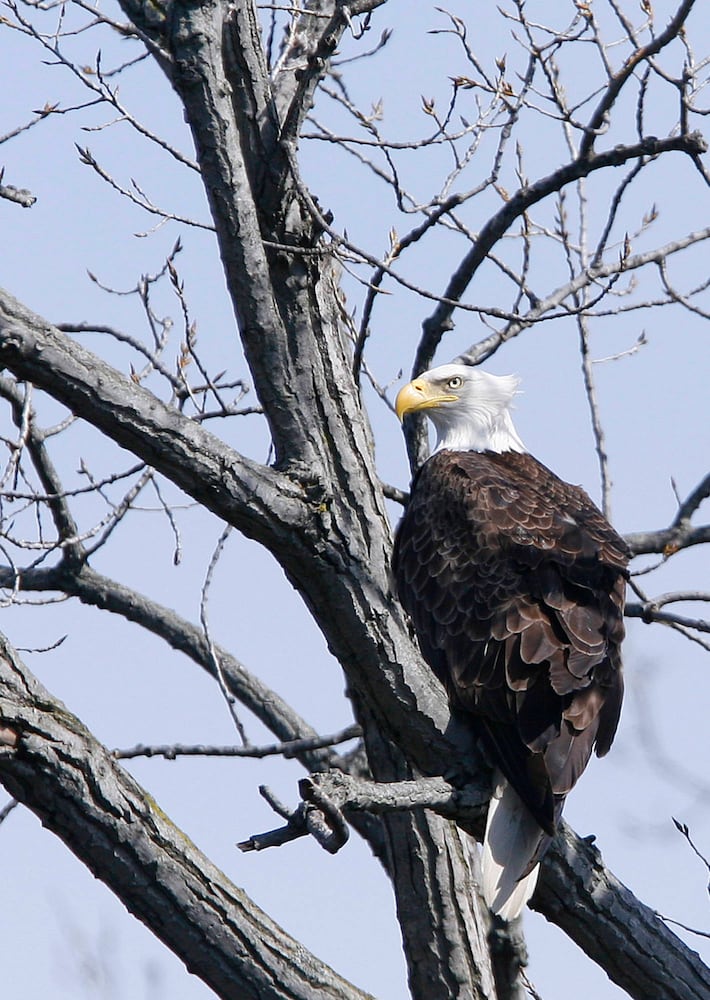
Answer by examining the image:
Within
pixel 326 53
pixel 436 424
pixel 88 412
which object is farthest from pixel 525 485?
pixel 88 412

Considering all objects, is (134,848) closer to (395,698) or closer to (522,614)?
(395,698)

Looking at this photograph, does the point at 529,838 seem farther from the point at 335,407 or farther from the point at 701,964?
the point at 335,407

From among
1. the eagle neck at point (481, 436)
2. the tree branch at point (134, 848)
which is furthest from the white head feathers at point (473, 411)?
the tree branch at point (134, 848)

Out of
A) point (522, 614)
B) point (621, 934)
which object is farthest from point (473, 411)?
point (621, 934)

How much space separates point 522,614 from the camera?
14.6 ft

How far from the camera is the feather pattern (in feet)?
13.4

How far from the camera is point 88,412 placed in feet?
10.9

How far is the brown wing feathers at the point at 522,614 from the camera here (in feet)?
13.9

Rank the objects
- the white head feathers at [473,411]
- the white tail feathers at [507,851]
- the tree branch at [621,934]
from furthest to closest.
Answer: the white head feathers at [473,411], the white tail feathers at [507,851], the tree branch at [621,934]

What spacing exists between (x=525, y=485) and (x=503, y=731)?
1.26 metres

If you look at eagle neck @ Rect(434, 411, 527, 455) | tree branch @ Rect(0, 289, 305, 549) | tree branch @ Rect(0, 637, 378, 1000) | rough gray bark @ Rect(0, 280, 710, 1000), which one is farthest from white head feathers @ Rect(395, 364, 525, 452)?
tree branch @ Rect(0, 637, 378, 1000)

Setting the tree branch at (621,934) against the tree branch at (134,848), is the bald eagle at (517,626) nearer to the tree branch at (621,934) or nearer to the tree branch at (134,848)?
the tree branch at (621,934)

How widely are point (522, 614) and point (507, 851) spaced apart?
0.83 meters

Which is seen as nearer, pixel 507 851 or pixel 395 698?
pixel 395 698
